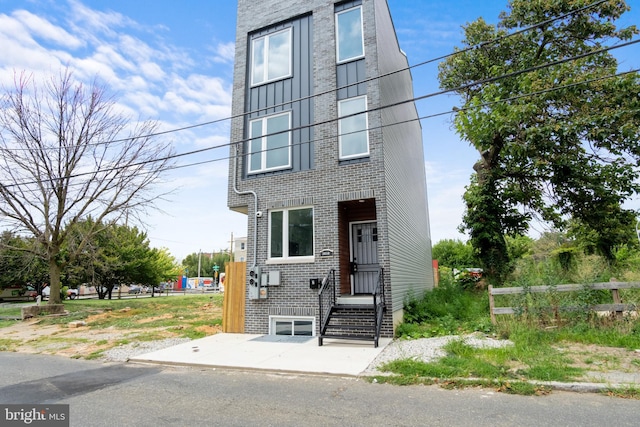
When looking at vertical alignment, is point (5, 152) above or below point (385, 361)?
above

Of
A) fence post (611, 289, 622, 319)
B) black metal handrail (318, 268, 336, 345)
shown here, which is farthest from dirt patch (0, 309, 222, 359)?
fence post (611, 289, 622, 319)

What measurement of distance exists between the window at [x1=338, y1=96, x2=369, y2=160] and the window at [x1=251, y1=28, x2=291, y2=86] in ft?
7.84

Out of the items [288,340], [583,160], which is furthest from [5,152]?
[583,160]

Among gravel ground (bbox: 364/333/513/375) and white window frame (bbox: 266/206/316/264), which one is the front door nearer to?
white window frame (bbox: 266/206/316/264)

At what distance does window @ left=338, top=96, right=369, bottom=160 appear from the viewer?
9.50m

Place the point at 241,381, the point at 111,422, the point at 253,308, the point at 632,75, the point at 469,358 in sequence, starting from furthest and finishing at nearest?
the point at 632,75, the point at 253,308, the point at 469,358, the point at 241,381, the point at 111,422

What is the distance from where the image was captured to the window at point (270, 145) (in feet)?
34.1

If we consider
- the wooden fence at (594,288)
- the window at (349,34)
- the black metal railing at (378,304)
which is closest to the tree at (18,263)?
the window at (349,34)

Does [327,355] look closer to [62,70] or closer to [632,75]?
[632,75]

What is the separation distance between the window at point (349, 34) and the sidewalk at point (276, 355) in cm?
776

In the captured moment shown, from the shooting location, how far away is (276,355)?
6957mm

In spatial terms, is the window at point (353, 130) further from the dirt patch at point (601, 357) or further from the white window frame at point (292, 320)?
the dirt patch at point (601, 357)

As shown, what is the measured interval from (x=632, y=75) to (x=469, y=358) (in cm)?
1162

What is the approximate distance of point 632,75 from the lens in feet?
37.5
